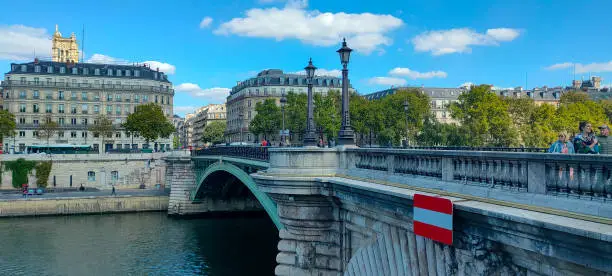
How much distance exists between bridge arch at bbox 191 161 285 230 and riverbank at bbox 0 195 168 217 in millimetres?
6297

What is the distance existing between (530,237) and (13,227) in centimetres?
4998

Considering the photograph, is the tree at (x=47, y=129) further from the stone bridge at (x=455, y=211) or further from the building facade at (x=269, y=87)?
the stone bridge at (x=455, y=211)

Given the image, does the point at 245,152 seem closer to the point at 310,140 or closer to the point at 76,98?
the point at 310,140

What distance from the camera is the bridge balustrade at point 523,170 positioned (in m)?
6.60

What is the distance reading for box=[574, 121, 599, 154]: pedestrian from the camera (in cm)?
951

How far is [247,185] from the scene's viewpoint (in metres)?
33.4

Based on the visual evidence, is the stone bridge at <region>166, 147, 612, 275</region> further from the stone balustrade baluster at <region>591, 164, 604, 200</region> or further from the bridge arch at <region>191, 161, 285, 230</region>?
the bridge arch at <region>191, 161, 285, 230</region>

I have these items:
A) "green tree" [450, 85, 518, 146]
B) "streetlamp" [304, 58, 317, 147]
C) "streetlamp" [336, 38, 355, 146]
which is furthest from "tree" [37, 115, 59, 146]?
"streetlamp" [336, 38, 355, 146]

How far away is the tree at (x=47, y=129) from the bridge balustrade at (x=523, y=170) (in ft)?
281

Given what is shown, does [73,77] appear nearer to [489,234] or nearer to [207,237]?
[207,237]

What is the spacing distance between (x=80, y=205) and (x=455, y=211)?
53461 millimetres

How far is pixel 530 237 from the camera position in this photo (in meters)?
6.60

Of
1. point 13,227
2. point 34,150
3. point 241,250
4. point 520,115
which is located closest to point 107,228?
point 13,227

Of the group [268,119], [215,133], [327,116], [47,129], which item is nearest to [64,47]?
[215,133]
